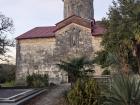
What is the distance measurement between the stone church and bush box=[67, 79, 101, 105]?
26.4 m

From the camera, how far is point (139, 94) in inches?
464

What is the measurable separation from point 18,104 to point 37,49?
27.5m

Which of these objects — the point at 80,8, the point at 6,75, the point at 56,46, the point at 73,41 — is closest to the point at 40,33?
the point at 56,46

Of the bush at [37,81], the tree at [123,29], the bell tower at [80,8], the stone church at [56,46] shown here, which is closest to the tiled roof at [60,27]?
the stone church at [56,46]

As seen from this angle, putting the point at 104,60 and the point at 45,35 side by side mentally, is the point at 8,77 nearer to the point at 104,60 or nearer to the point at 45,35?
the point at 45,35

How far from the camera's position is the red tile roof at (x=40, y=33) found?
144 ft

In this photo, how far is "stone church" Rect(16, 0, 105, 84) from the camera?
139 ft

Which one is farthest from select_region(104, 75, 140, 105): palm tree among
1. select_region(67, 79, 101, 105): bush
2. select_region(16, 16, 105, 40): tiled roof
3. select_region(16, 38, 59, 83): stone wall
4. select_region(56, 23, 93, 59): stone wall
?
Answer: select_region(16, 38, 59, 83): stone wall

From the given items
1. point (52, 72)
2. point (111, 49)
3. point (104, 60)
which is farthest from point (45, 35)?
point (111, 49)

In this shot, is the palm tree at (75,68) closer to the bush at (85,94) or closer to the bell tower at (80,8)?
the bush at (85,94)

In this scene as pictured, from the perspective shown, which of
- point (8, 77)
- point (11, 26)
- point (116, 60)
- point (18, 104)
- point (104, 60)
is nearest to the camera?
point (18, 104)

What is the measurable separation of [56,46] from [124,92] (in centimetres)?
3189

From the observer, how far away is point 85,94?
15.2 metres

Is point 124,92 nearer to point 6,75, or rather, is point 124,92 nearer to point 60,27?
point 60,27
